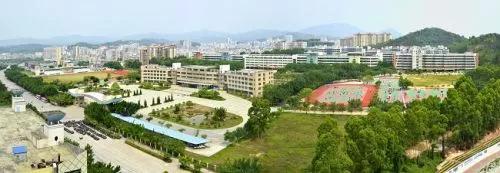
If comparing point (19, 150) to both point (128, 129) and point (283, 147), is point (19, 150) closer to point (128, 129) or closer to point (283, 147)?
point (128, 129)

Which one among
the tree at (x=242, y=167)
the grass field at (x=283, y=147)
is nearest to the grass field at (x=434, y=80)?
the grass field at (x=283, y=147)

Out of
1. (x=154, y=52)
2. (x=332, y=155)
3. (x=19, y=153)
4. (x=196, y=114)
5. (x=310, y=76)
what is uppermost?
(x=154, y=52)

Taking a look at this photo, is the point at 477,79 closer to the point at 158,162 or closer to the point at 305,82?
the point at 305,82

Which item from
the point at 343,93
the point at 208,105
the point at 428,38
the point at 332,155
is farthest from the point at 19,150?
the point at 428,38

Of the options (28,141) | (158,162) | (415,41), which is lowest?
(158,162)

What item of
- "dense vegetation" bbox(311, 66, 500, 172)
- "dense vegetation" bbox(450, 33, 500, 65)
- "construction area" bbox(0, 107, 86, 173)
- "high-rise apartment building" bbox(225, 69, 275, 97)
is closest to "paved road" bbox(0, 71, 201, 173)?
"construction area" bbox(0, 107, 86, 173)

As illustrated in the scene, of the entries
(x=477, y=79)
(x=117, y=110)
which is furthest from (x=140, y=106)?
(x=477, y=79)
